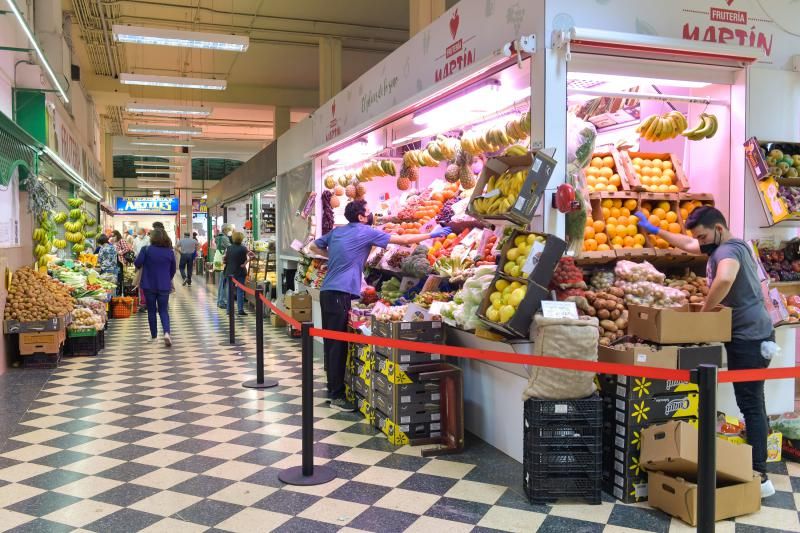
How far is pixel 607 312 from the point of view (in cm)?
412

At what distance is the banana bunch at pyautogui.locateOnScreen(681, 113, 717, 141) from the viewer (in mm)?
4742

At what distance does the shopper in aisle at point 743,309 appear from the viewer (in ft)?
12.7

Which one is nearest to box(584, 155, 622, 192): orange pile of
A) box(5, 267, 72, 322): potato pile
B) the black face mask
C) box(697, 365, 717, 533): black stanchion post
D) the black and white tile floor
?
the black face mask

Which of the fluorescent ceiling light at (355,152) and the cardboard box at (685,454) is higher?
the fluorescent ceiling light at (355,152)

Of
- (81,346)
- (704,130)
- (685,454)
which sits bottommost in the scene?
(81,346)

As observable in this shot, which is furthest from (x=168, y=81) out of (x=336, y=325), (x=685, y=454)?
(x=685, y=454)

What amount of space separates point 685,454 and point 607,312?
Answer: 3.30 feet

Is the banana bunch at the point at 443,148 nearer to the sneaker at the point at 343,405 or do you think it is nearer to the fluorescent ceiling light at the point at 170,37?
the sneaker at the point at 343,405

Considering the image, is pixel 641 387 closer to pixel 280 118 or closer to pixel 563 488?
pixel 563 488

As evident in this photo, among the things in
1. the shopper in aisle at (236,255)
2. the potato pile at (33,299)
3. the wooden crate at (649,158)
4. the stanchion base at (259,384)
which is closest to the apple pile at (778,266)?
the wooden crate at (649,158)

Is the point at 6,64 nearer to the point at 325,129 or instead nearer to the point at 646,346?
the point at 325,129

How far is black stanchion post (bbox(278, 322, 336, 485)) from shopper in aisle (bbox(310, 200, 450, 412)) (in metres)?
1.70

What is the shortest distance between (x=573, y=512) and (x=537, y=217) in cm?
183

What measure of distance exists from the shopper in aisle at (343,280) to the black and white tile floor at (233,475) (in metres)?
0.40
